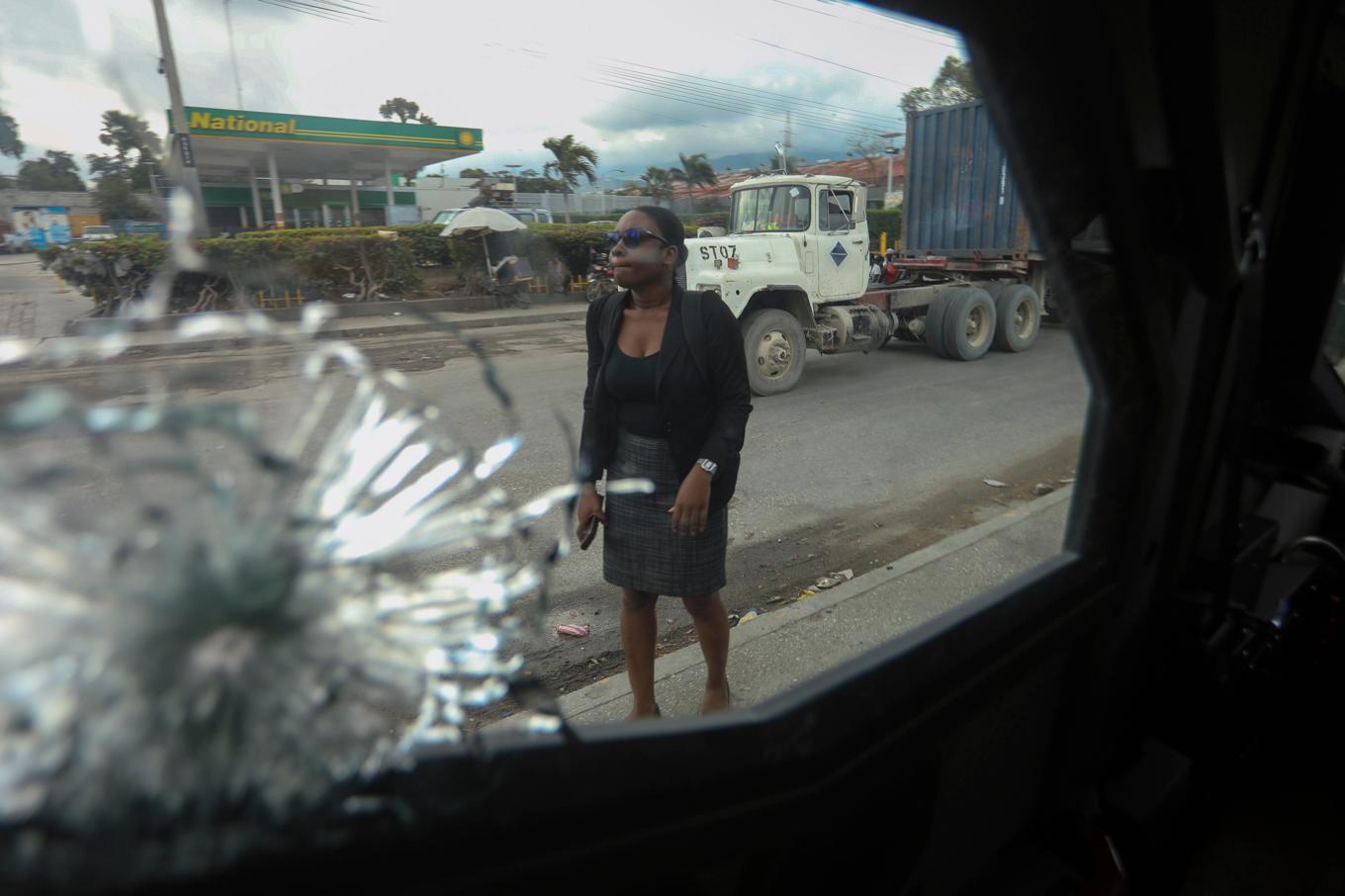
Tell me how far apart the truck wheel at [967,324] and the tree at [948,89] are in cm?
824

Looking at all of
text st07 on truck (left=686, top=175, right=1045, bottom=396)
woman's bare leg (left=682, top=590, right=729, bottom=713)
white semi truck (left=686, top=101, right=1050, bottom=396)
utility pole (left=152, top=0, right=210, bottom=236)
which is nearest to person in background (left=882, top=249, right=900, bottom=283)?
white semi truck (left=686, top=101, right=1050, bottom=396)

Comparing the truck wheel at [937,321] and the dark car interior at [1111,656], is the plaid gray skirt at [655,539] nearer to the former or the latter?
the dark car interior at [1111,656]

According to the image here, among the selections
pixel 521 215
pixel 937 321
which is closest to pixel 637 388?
pixel 521 215

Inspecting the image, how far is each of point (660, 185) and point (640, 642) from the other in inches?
55.0

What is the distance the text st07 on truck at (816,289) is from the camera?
8.02m

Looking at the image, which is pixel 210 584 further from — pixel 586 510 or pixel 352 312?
pixel 586 510

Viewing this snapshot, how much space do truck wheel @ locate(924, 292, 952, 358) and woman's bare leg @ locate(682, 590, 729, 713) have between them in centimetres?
805

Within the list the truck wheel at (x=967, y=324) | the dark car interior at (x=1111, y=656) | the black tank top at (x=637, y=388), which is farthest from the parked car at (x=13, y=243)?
the truck wheel at (x=967, y=324)

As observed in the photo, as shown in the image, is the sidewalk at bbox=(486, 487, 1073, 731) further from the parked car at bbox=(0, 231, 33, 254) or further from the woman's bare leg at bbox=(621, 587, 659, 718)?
the parked car at bbox=(0, 231, 33, 254)

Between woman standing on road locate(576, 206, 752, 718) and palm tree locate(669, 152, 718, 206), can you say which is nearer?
palm tree locate(669, 152, 718, 206)

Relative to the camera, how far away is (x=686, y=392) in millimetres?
2199

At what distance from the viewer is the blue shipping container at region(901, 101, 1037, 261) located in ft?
30.8

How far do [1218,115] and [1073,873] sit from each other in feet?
5.03

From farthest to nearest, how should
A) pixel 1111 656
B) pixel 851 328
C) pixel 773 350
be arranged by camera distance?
pixel 851 328
pixel 773 350
pixel 1111 656
